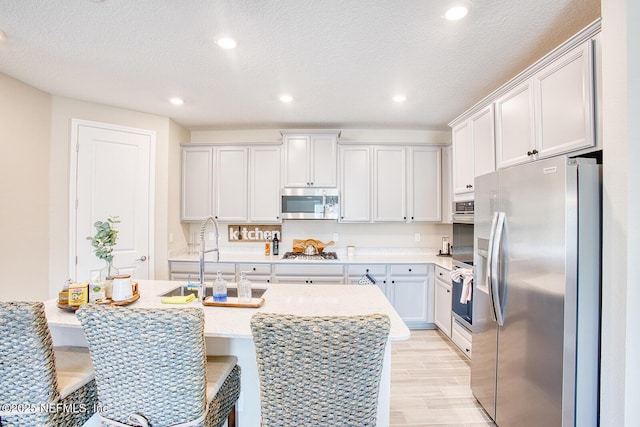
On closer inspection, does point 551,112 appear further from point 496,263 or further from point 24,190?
point 24,190

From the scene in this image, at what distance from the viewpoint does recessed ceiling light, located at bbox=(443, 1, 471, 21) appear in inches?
64.9

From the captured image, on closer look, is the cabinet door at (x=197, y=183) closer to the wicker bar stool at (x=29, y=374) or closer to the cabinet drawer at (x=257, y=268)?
the cabinet drawer at (x=257, y=268)

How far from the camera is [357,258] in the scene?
3.73 metres

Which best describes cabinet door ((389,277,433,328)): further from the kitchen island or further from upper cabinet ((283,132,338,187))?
the kitchen island

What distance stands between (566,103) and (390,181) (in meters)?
2.19

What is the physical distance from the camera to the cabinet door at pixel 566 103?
1514mm

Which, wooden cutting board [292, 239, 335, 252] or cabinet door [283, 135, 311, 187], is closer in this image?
cabinet door [283, 135, 311, 187]

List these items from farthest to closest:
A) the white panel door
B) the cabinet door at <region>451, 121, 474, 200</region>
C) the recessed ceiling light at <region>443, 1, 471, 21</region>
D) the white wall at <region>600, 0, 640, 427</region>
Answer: the white panel door, the cabinet door at <region>451, 121, 474, 200</region>, the recessed ceiling light at <region>443, 1, 471, 21</region>, the white wall at <region>600, 0, 640, 427</region>

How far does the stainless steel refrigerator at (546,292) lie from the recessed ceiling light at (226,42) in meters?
1.98

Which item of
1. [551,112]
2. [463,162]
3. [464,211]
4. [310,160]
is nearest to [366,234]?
[310,160]

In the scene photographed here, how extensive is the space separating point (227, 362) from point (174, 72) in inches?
91.2

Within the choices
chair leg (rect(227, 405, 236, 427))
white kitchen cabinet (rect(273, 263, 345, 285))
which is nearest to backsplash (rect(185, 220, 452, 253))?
white kitchen cabinet (rect(273, 263, 345, 285))

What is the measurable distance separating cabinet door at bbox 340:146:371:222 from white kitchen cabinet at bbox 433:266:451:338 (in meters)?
1.09

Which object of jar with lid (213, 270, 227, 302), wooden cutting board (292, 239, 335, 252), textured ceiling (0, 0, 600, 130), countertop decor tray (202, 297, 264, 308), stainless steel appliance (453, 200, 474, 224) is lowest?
countertop decor tray (202, 297, 264, 308)
